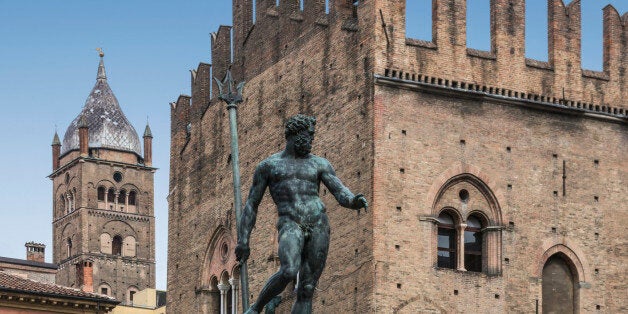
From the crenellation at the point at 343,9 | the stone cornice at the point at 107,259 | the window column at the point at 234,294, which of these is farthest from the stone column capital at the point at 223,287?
the stone cornice at the point at 107,259

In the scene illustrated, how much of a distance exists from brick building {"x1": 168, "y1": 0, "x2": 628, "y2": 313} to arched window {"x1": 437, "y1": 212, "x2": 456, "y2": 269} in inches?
1.5

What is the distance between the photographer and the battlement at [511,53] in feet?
121

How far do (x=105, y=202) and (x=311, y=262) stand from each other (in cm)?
9115

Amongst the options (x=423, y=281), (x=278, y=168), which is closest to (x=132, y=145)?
(x=423, y=281)

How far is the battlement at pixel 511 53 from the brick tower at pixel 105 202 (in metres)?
65.5

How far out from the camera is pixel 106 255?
342 feet

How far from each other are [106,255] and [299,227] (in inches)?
3520

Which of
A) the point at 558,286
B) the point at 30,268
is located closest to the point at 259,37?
the point at 558,286

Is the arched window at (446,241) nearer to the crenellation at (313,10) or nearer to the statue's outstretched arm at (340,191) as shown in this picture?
the crenellation at (313,10)

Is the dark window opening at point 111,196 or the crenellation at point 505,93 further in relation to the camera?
the dark window opening at point 111,196

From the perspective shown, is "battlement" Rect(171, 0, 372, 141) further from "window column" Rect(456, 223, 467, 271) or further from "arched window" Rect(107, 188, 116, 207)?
"arched window" Rect(107, 188, 116, 207)

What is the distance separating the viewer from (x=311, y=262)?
52.4 ft

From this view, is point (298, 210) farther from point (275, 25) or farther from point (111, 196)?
point (111, 196)

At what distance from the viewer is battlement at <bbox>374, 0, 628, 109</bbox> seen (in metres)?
36.9
